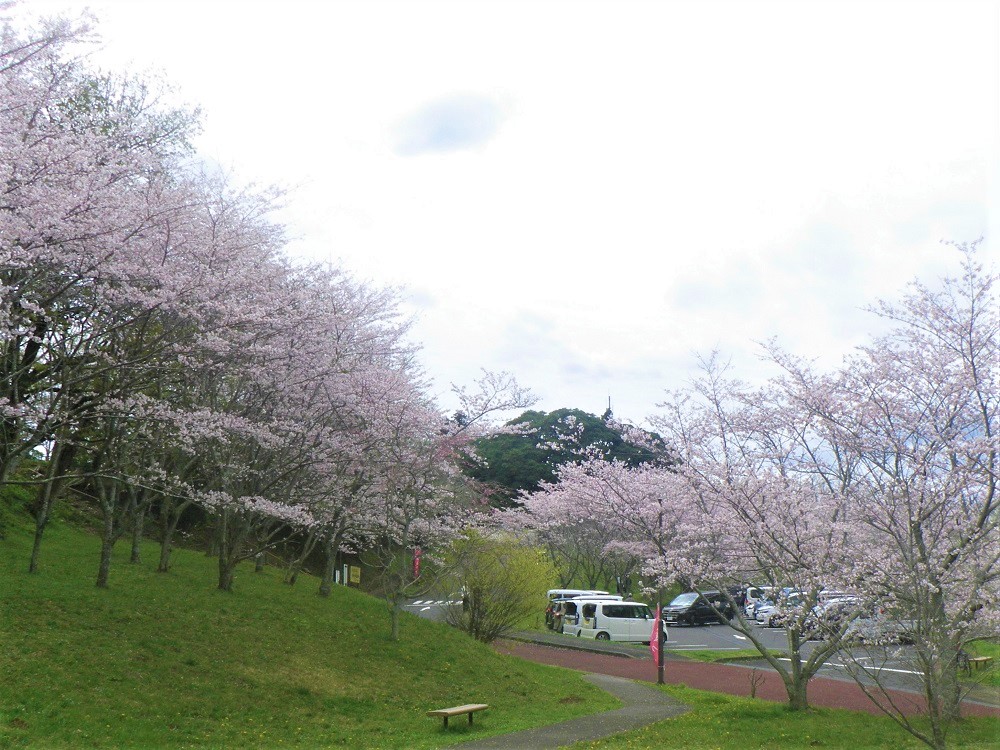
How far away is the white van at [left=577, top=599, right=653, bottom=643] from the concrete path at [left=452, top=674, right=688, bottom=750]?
1063 cm

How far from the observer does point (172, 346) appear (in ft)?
35.2

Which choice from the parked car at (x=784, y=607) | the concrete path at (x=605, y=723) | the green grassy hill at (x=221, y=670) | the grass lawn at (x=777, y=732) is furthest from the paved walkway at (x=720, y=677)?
the green grassy hill at (x=221, y=670)

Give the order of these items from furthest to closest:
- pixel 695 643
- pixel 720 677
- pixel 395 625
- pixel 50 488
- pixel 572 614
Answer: pixel 572 614, pixel 695 643, pixel 720 677, pixel 395 625, pixel 50 488

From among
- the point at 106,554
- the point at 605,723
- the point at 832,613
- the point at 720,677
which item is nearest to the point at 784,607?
the point at 832,613

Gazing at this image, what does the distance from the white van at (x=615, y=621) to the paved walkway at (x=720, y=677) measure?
8.61ft

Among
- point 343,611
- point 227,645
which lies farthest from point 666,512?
A: point 227,645

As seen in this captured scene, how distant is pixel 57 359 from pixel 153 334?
1504 millimetres

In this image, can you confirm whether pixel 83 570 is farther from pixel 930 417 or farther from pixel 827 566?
pixel 930 417

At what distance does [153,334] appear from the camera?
1224 cm

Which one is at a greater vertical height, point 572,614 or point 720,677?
point 572,614

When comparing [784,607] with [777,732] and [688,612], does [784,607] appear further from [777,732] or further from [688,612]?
[688,612]

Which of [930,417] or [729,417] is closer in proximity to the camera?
[930,417]

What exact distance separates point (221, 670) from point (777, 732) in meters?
8.11

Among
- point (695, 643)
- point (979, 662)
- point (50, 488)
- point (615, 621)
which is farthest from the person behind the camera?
point (615, 621)
